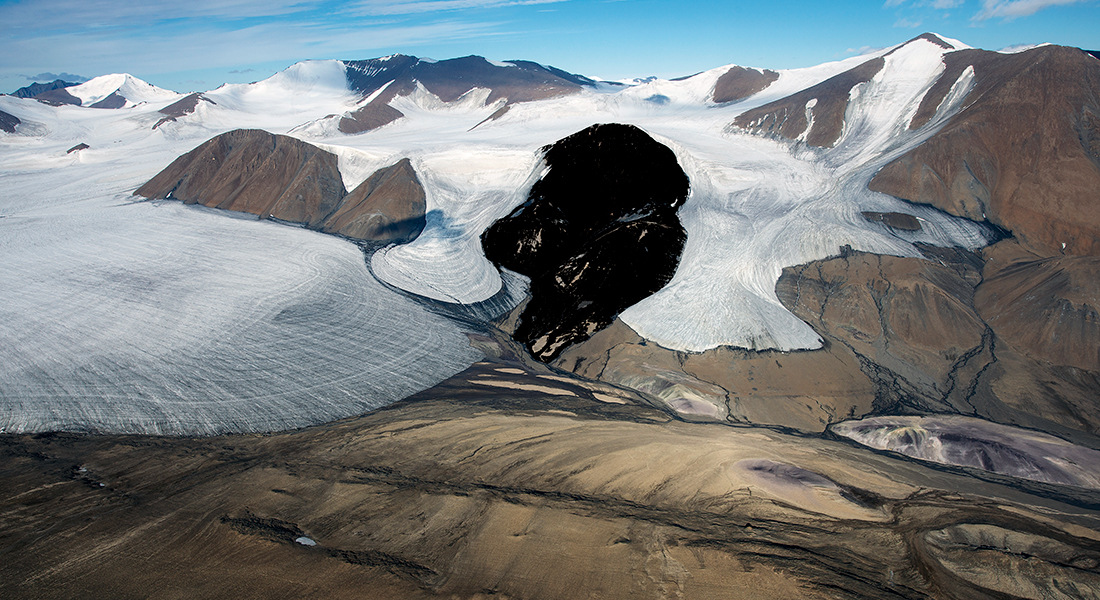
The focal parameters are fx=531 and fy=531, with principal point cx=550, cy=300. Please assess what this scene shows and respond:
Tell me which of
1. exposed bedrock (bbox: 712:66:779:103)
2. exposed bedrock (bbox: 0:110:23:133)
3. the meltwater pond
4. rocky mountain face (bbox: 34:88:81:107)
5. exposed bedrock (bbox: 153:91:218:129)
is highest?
exposed bedrock (bbox: 712:66:779:103)

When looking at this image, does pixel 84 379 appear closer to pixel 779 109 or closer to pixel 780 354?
pixel 780 354

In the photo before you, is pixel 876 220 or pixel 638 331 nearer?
pixel 638 331

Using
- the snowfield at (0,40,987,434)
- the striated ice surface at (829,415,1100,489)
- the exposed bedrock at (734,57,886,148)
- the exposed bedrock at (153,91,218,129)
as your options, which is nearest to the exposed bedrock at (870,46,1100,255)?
the snowfield at (0,40,987,434)

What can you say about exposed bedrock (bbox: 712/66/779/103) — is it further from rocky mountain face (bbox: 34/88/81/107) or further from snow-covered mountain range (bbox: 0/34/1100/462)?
rocky mountain face (bbox: 34/88/81/107)

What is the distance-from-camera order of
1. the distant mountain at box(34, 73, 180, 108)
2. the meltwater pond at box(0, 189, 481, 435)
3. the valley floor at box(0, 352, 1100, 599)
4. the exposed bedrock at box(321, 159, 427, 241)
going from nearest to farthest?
the valley floor at box(0, 352, 1100, 599) → the meltwater pond at box(0, 189, 481, 435) → the exposed bedrock at box(321, 159, 427, 241) → the distant mountain at box(34, 73, 180, 108)

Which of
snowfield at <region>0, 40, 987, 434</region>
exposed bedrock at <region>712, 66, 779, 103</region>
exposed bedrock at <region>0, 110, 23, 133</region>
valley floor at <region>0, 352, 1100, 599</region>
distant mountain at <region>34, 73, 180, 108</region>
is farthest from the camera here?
distant mountain at <region>34, 73, 180, 108</region>

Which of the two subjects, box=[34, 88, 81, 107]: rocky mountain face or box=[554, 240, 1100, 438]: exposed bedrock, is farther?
box=[34, 88, 81, 107]: rocky mountain face

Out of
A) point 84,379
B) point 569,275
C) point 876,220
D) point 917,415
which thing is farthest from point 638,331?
point 84,379

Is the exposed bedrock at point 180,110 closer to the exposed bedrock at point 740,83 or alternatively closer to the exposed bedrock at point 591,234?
the exposed bedrock at point 591,234
